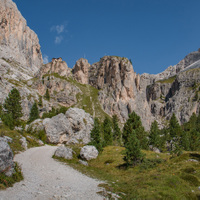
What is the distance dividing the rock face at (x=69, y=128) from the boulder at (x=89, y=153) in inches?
913

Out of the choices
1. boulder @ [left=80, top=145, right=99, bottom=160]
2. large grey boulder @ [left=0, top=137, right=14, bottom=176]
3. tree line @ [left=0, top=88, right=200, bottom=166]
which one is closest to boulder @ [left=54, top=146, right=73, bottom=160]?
boulder @ [left=80, top=145, right=99, bottom=160]

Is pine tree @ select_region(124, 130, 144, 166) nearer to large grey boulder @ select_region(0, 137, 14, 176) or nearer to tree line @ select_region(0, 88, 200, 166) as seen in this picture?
tree line @ select_region(0, 88, 200, 166)

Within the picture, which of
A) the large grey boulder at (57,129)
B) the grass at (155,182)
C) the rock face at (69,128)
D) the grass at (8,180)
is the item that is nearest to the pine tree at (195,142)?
the rock face at (69,128)

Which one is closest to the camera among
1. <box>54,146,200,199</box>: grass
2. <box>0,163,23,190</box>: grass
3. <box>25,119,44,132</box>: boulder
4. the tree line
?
<box>0,163,23,190</box>: grass

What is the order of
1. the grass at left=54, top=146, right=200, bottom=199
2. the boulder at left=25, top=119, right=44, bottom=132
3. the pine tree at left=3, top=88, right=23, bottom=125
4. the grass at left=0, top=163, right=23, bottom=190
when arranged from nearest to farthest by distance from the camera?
the grass at left=0, top=163, right=23, bottom=190 < the grass at left=54, top=146, right=200, bottom=199 < the boulder at left=25, top=119, right=44, bottom=132 < the pine tree at left=3, top=88, right=23, bottom=125

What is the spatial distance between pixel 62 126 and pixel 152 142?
40859mm

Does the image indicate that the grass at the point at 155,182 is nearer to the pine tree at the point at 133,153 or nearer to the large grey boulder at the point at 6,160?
the pine tree at the point at 133,153

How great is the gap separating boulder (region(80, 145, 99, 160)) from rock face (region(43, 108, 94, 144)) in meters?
23.2

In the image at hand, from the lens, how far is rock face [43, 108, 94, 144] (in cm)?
5609

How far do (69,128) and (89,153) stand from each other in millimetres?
30448

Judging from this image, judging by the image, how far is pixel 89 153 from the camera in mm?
32844

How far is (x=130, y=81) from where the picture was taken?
7726 inches

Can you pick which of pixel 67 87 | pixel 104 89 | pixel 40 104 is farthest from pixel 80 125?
pixel 104 89

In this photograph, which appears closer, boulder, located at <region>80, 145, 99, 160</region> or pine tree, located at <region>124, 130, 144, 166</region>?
pine tree, located at <region>124, 130, 144, 166</region>
